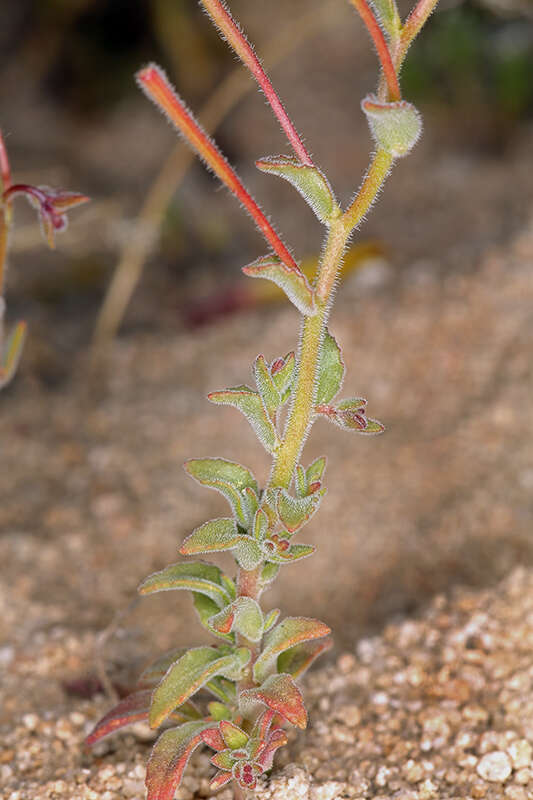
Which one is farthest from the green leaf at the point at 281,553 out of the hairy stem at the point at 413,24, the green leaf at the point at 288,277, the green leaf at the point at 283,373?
the hairy stem at the point at 413,24

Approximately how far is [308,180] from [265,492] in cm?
45

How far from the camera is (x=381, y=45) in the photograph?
113 cm

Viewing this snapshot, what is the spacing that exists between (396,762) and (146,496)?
1117 millimetres

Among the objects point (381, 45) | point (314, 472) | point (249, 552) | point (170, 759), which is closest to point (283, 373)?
point (314, 472)

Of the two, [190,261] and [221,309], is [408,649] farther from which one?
[190,261]

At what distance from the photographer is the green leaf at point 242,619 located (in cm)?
136

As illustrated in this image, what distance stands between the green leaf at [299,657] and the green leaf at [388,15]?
98 cm

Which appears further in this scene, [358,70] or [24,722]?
[358,70]

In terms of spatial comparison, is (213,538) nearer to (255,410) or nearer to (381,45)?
(255,410)

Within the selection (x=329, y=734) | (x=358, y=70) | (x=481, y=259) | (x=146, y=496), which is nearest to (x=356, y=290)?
(x=481, y=259)

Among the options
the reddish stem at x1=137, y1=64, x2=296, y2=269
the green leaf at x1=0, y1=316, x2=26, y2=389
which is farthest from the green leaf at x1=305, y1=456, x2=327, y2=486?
the green leaf at x1=0, y1=316, x2=26, y2=389

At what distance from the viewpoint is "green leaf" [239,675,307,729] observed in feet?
4.30

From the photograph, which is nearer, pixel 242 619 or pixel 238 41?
pixel 238 41

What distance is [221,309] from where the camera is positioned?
10.5ft
